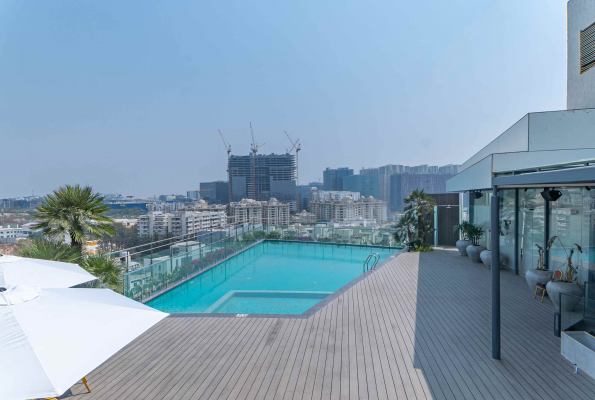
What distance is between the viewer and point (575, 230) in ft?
19.1

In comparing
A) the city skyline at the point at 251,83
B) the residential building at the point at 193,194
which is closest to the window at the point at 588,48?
the city skyline at the point at 251,83

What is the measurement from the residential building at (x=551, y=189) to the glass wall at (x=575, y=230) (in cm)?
2

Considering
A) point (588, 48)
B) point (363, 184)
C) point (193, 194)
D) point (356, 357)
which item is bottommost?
point (356, 357)

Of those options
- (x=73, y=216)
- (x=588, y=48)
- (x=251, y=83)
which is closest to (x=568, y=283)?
(x=588, y=48)

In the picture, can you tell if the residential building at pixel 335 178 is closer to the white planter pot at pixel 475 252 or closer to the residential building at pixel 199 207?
the residential building at pixel 199 207

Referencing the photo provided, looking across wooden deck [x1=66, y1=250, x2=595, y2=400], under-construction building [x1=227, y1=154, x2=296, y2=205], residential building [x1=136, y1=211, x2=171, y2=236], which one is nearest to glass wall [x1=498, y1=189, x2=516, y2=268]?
wooden deck [x1=66, y1=250, x2=595, y2=400]

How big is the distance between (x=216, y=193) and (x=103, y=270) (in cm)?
3629

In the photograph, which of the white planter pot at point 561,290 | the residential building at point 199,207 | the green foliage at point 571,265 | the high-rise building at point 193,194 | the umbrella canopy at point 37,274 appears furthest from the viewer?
the high-rise building at point 193,194

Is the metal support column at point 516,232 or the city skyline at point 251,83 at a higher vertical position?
the city skyline at point 251,83

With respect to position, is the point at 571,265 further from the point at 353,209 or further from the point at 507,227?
the point at 353,209

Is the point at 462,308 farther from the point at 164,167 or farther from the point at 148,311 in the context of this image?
the point at 164,167

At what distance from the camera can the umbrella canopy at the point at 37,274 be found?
324 cm

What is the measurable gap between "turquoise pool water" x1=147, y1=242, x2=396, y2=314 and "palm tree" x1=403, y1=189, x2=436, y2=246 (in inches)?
75.4

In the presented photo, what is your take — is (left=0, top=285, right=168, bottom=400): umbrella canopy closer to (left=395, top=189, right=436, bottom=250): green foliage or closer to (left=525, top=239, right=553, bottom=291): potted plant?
(left=525, top=239, right=553, bottom=291): potted plant
